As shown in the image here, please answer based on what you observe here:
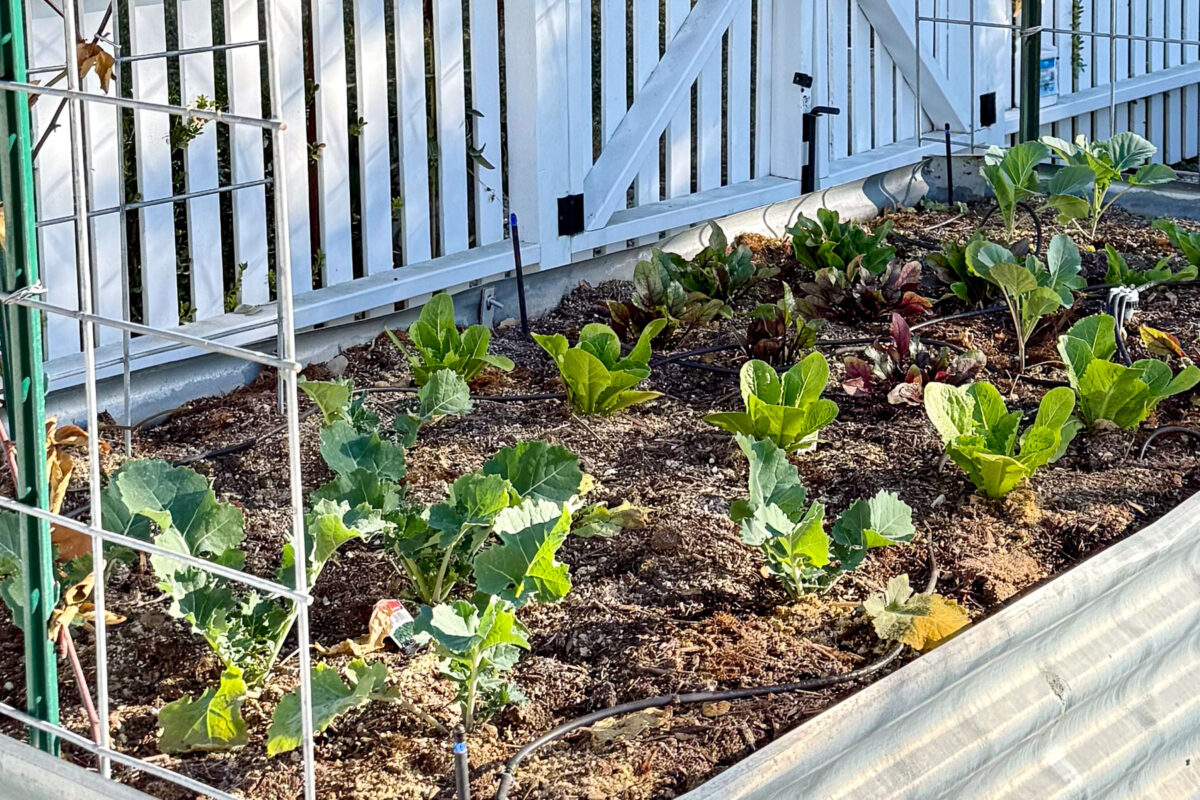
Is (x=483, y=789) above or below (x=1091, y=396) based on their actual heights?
below

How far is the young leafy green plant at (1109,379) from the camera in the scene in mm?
3355

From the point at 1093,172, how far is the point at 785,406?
2.15 meters

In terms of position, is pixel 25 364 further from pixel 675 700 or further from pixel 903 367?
pixel 903 367

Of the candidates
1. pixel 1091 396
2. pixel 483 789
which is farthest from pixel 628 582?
pixel 1091 396

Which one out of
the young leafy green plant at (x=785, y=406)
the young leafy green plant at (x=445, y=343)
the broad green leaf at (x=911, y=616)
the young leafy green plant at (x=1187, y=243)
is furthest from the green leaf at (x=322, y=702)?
the young leafy green plant at (x=1187, y=243)

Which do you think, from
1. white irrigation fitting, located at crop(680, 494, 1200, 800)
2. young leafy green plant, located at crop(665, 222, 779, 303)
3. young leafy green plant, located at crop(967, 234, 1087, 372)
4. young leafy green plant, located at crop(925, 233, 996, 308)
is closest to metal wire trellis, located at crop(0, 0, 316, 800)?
white irrigation fitting, located at crop(680, 494, 1200, 800)

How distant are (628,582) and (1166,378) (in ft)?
4.43

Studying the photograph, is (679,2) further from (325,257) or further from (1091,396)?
(1091,396)

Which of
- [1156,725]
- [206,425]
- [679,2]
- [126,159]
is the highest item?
[679,2]

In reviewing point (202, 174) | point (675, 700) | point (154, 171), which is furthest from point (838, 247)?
point (675, 700)

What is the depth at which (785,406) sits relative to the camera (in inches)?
127

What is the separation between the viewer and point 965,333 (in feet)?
13.8

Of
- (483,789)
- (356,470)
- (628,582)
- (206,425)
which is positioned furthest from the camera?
(206,425)

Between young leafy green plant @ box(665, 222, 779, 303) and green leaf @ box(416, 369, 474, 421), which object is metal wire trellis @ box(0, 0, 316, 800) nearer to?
green leaf @ box(416, 369, 474, 421)
